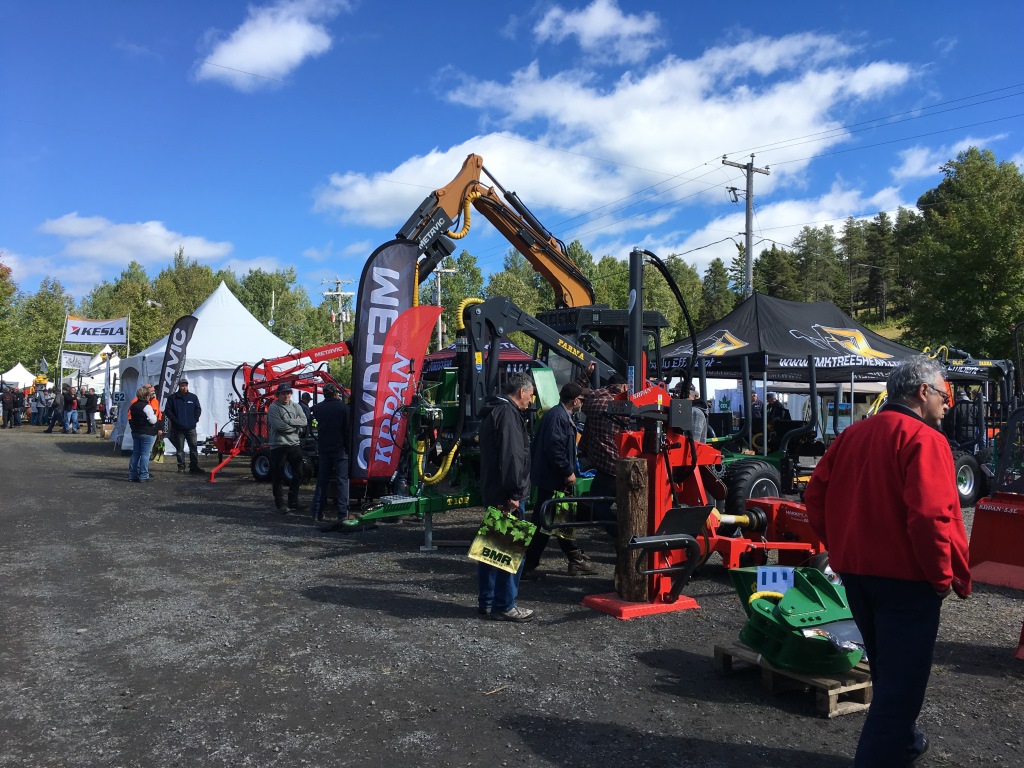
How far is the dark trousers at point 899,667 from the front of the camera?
10.0 feet

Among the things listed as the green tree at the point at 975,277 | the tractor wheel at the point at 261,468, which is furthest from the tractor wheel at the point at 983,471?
the green tree at the point at 975,277

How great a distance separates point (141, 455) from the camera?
1490 cm

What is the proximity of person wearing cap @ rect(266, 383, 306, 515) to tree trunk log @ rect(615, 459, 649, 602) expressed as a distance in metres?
6.30

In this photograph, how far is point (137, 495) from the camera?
1305 cm

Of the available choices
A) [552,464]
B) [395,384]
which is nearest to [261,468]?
[395,384]

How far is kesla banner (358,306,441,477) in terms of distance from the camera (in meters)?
10.0

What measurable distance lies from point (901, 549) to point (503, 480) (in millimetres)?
3390

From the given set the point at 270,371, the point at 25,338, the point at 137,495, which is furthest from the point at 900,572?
the point at 25,338

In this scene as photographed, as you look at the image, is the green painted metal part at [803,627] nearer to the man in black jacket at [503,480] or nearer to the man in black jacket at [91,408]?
the man in black jacket at [503,480]

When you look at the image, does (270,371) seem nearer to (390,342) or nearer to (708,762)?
(390,342)

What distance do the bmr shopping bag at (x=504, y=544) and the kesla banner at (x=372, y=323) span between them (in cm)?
445

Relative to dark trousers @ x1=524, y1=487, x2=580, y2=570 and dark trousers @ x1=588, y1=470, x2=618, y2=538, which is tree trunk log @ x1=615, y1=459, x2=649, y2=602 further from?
dark trousers @ x1=588, y1=470, x2=618, y2=538

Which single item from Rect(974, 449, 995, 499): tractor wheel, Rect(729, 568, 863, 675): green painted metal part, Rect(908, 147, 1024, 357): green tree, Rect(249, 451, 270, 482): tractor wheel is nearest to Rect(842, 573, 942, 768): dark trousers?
Rect(729, 568, 863, 675): green painted metal part

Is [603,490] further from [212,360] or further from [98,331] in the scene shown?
[98,331]
